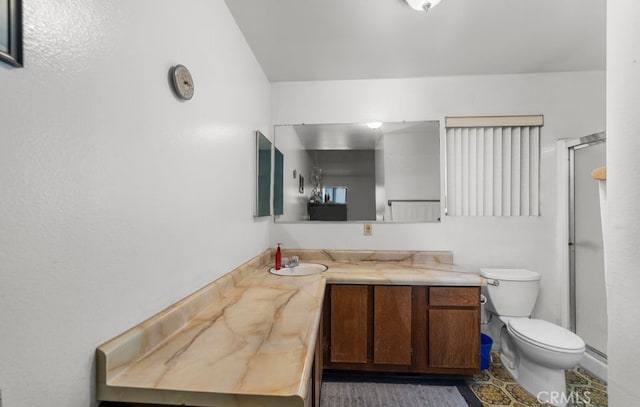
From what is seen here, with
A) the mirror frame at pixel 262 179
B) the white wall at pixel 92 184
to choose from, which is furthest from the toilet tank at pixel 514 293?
the white wall at pixel 92 184

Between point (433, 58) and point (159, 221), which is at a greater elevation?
point (433, 58)

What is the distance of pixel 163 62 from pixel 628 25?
1420 millimetres

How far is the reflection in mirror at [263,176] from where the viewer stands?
2039 mm

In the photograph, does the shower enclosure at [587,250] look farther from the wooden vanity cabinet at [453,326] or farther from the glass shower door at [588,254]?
the wooden vanity cabinet at [453,326]

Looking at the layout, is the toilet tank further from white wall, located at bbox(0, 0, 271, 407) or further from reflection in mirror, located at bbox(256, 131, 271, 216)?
white wall, located at bbox(0, 0, 271, 407)

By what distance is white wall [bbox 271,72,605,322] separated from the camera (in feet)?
7.59

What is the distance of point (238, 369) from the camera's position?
790mm

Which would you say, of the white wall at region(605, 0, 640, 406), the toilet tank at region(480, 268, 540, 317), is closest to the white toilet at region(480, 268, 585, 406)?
the toilet tank at region(480, 268, 540, 317)

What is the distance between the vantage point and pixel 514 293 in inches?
81.9

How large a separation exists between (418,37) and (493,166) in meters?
1.30

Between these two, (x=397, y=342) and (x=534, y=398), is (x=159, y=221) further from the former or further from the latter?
(x=534, y=398)

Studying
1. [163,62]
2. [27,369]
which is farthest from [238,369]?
[163,62]

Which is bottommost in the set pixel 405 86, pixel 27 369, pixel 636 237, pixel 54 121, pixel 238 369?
pixel 238 369

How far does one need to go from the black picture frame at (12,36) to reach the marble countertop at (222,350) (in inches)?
27.9
